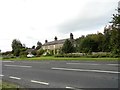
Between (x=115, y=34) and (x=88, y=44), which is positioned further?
(x=88, y=44)

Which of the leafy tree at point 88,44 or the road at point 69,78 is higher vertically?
the leafy tree at point 88,44

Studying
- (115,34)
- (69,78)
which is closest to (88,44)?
(115,34)

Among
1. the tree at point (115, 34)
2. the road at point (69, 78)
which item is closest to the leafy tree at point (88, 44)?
the tree at point (115, 34)

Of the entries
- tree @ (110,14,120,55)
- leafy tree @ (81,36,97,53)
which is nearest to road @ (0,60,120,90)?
tree @ (110,14,120,55)

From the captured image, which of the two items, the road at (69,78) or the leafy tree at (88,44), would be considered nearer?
the road at (69,78)

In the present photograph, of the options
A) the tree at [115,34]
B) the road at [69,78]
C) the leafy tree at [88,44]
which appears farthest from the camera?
the leafy tree at [88,44]

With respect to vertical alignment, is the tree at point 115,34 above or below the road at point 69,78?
above

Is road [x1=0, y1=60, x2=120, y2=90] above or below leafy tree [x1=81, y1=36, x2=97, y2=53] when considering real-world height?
below

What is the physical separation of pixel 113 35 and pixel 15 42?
125273 mm

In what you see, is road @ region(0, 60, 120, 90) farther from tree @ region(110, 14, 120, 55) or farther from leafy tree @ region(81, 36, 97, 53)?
leafy tree @ region(81, 36, 97, 53)

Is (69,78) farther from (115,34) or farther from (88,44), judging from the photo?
(88,44)

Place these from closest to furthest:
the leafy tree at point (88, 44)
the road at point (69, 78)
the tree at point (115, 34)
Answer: the road at point (69, 78) → the tree at point (115, 34) → the leafy tree at point (88, 44)

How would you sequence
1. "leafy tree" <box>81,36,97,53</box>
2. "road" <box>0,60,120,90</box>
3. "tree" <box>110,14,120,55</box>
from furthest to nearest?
1. "leafy tree" <box>81,36,97,53</box>
2. "tree" <box>110,14,120,55</box>
3. "road" <box>0,60,120,90</box>

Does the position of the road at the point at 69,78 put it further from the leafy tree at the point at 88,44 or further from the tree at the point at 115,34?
the leafy tree at the point at 88,44
